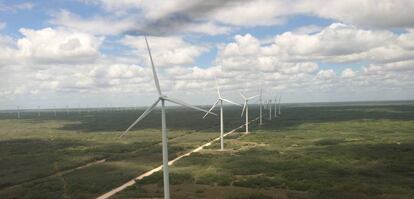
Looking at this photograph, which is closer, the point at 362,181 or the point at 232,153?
the point at 362,181

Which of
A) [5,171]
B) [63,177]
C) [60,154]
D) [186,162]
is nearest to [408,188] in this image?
[186,162]

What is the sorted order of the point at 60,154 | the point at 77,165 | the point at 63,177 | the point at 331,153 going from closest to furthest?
1. the point at 63,177
2. the point at 77,165
3. the point at 331,153
4. the point at 60,154

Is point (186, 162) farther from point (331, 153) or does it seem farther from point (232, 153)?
point (331, 153)

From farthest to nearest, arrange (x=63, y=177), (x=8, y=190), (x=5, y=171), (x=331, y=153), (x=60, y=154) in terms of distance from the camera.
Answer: (x=60, y=154), (x=331, y=153), (x=5, y=171), (x=63, y=177), (x=8, y=190)

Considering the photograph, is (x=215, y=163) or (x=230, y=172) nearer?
(x=230, y=172)

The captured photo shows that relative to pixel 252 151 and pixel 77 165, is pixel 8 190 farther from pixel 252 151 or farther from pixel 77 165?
pixel 252 151

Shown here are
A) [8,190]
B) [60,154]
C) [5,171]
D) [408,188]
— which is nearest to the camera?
[408,188]

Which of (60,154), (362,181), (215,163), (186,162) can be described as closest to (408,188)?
(362,181)

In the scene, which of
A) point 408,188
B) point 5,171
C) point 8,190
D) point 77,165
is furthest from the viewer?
point 77,165
